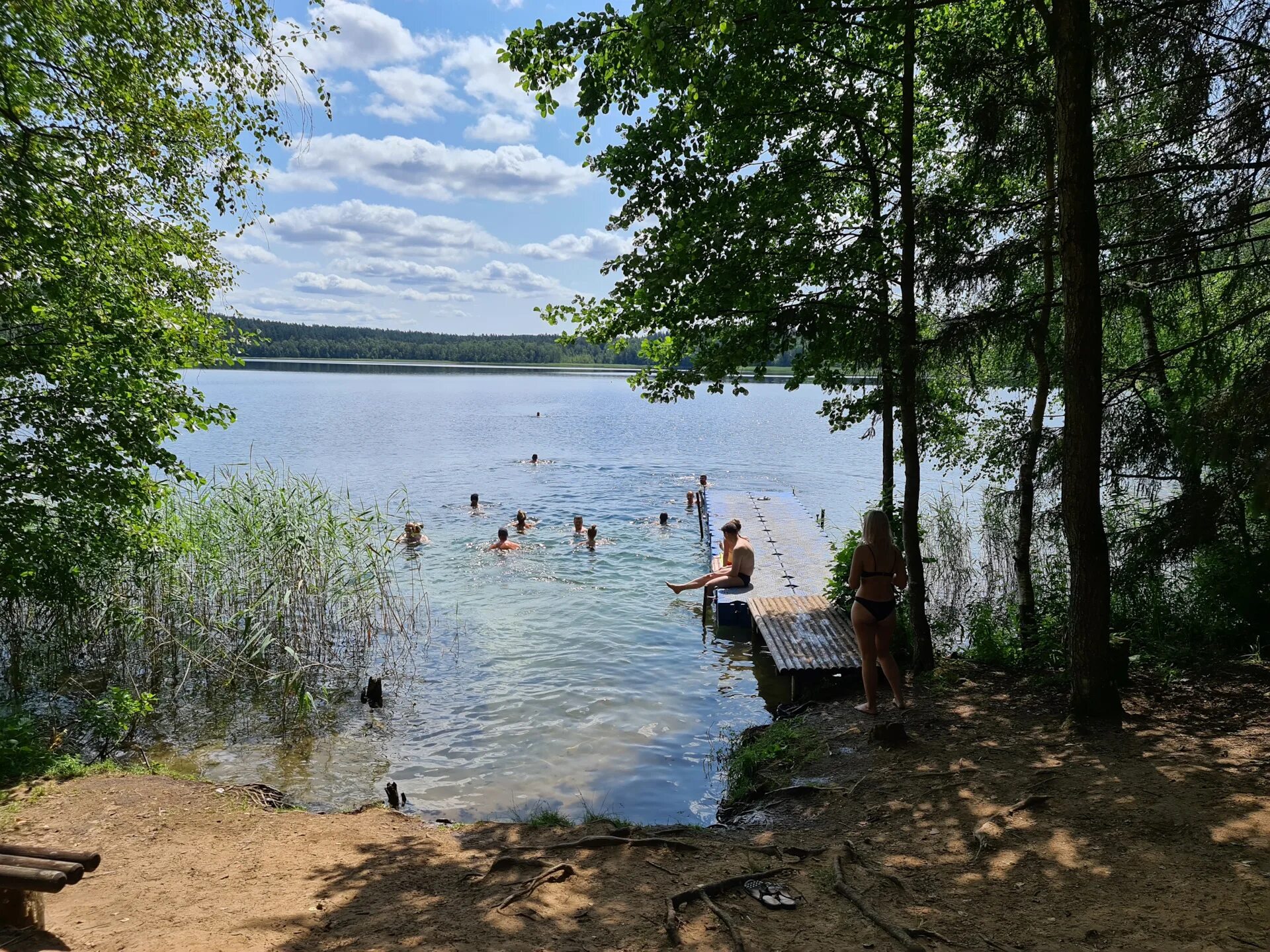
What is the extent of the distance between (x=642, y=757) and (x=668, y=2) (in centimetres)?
720

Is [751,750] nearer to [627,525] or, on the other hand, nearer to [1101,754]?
[1101,754]

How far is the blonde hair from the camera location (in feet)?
23.4

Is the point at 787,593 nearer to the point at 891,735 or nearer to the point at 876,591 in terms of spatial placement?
the point at 876,591

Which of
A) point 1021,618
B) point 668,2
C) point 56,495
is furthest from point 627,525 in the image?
point 668,2

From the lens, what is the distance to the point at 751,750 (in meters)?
7.63

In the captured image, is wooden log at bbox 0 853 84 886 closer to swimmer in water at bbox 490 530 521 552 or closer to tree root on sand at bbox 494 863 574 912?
tree root on sand at bbox 494 863 574 912

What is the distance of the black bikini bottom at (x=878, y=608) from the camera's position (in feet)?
24.2

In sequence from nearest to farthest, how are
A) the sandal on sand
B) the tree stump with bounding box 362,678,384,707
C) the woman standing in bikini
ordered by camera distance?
1. the sandal on sand
2. the woman standing in bikini
3. the tree stump with bounding box 362,678,384,707

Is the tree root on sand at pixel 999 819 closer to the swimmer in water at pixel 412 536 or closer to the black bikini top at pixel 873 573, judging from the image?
Result: the black bikini top at pixel 873 573

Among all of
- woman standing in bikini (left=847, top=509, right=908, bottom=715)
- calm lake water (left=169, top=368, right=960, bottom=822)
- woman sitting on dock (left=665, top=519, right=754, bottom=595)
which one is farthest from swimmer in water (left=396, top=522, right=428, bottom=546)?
woman standing in bikini (left=847, top=509, right=908, bottom=715)

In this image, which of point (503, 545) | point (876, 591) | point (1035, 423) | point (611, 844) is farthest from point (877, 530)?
point (503, 545)

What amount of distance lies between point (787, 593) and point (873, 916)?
9.18m

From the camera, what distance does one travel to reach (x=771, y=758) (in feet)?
24.4

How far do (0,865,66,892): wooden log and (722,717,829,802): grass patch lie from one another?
498 cm
